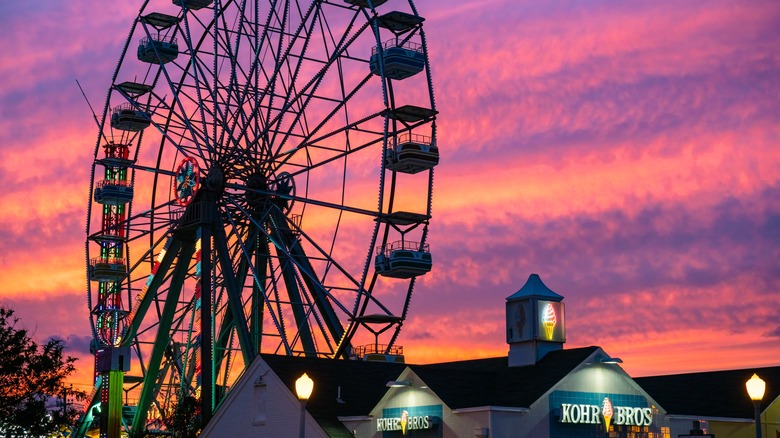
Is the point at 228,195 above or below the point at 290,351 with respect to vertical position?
above

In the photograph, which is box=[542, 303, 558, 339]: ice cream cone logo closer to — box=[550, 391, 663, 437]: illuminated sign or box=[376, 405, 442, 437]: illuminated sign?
box=[550, 391, 663, 437]: illuminated sign

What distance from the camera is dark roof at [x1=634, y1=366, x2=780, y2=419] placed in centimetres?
5128

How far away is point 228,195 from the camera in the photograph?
6178 cm

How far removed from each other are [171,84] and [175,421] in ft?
54.7

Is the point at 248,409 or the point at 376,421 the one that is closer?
the point at 376,421

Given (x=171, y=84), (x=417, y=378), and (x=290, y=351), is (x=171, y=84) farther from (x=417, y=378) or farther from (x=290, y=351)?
(x=417, y=378)

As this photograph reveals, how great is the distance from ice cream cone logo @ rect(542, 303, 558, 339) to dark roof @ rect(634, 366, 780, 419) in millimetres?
5578

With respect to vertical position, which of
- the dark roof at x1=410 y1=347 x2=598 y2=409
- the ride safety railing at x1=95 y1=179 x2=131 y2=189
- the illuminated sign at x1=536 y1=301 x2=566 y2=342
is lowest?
the dark roof at x1=410 y1=347 x2=598 y2=409

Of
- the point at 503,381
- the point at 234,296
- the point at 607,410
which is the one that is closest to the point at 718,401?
the point at 607,410

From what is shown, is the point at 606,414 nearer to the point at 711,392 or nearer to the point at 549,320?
the point at 549,320

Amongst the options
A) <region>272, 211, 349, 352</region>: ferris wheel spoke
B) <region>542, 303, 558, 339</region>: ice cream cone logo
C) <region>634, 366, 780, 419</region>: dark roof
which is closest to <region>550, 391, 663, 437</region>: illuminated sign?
<region>634, 366, 780, 419</region>: dark roof

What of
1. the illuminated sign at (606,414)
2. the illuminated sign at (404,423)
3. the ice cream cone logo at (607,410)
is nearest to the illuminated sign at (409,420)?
the illuminated sign at (404,423)

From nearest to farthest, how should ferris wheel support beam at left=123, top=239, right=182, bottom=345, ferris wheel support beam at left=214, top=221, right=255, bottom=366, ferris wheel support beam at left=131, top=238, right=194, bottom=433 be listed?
1. ferris wheel support beam at left=214, top=221, right=255, bottom=366
2. ferris wheel support beam at left=131, top=238, right=194, bottom=433
3. ferris wheel support beam at left=123, top=239, right=182, bottom=345

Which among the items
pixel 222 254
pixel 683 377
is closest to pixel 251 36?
pixel 222 254
